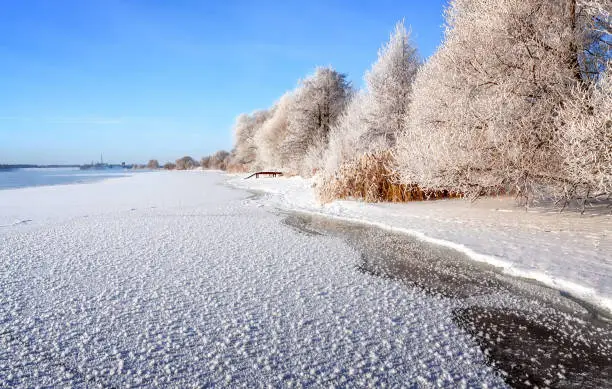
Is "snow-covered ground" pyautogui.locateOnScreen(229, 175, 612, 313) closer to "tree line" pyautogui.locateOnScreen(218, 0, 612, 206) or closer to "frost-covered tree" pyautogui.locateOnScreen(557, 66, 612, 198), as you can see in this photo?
"tree line" pyautogui.locateOnScreen(218, 0, 612, 206)

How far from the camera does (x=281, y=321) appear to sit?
3283mm

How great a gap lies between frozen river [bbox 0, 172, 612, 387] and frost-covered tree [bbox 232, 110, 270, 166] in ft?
150

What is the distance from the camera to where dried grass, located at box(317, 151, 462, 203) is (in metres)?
12.1

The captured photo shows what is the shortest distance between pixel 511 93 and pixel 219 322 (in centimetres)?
729

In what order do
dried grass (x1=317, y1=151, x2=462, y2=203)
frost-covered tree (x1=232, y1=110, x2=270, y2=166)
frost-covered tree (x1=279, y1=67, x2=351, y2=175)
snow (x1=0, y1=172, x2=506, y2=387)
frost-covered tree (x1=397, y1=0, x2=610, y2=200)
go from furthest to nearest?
frost-covered tree (x1=232, y1=110, x2=270, y2=166)
frost-covered tree (x1=279, y1=67, x2=351, y2=175)
dried grass (x1=317, y1=151, x2=462, y2=203)
frost-covered tree (x1=397, y1=0, x2=610, y2=200)
snow (x1=0, y1=172, x2=506, y2=387)

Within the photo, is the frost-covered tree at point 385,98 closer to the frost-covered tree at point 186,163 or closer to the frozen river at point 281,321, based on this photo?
the frozen river at point 281,321

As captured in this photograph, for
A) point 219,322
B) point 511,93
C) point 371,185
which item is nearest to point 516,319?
point 219,322

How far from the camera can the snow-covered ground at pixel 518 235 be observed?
433 centimetres

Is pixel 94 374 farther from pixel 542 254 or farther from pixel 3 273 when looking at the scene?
pixel 542 254

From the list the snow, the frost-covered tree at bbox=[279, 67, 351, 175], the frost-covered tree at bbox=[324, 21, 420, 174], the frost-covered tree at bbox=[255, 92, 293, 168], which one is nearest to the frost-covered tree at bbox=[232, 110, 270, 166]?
the frost-covered tree at bbox=[255, 92, 293, 168]

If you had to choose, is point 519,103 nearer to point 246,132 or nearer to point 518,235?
point 518,235

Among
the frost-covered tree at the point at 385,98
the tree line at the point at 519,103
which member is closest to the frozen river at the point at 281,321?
the tree line at the point at 519,103

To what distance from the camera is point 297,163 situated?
99.9ft

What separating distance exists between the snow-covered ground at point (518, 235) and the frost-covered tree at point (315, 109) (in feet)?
65.5
